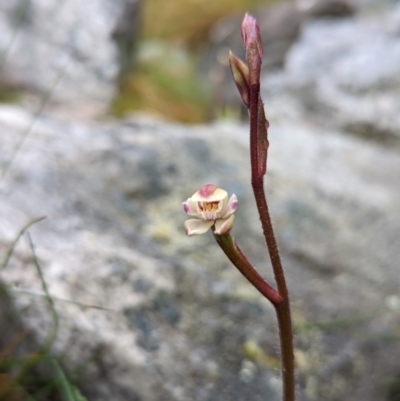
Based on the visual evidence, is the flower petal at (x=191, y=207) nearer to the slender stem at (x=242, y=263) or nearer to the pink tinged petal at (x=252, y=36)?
the slender stem at (x=242, y=263)

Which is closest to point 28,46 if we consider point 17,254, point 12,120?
point 12,120

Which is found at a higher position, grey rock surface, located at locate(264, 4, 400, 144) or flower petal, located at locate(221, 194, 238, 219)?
grey rock surface, located at locate(264, 4, 400, 144)

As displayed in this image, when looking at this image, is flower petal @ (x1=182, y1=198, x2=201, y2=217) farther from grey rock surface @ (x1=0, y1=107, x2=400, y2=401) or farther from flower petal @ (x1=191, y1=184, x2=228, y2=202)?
grey rock surface @ (x1=0, y1=107, x2=400, y2=401)

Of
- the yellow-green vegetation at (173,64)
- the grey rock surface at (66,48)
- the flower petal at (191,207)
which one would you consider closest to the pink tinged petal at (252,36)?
the flower petal at (191,207)

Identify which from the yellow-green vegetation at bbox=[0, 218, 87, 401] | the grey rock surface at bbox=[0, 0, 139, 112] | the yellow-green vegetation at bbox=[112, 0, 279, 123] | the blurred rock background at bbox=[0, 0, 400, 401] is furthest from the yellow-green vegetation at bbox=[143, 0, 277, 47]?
the yellow-green vegetation at bbox=[0, 218, 87, 401]

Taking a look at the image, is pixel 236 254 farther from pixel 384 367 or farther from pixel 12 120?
pixel 12 120

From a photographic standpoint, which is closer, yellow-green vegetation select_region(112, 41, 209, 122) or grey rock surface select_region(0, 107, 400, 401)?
grey rock surface select_region(0, 107, 400, 401)
